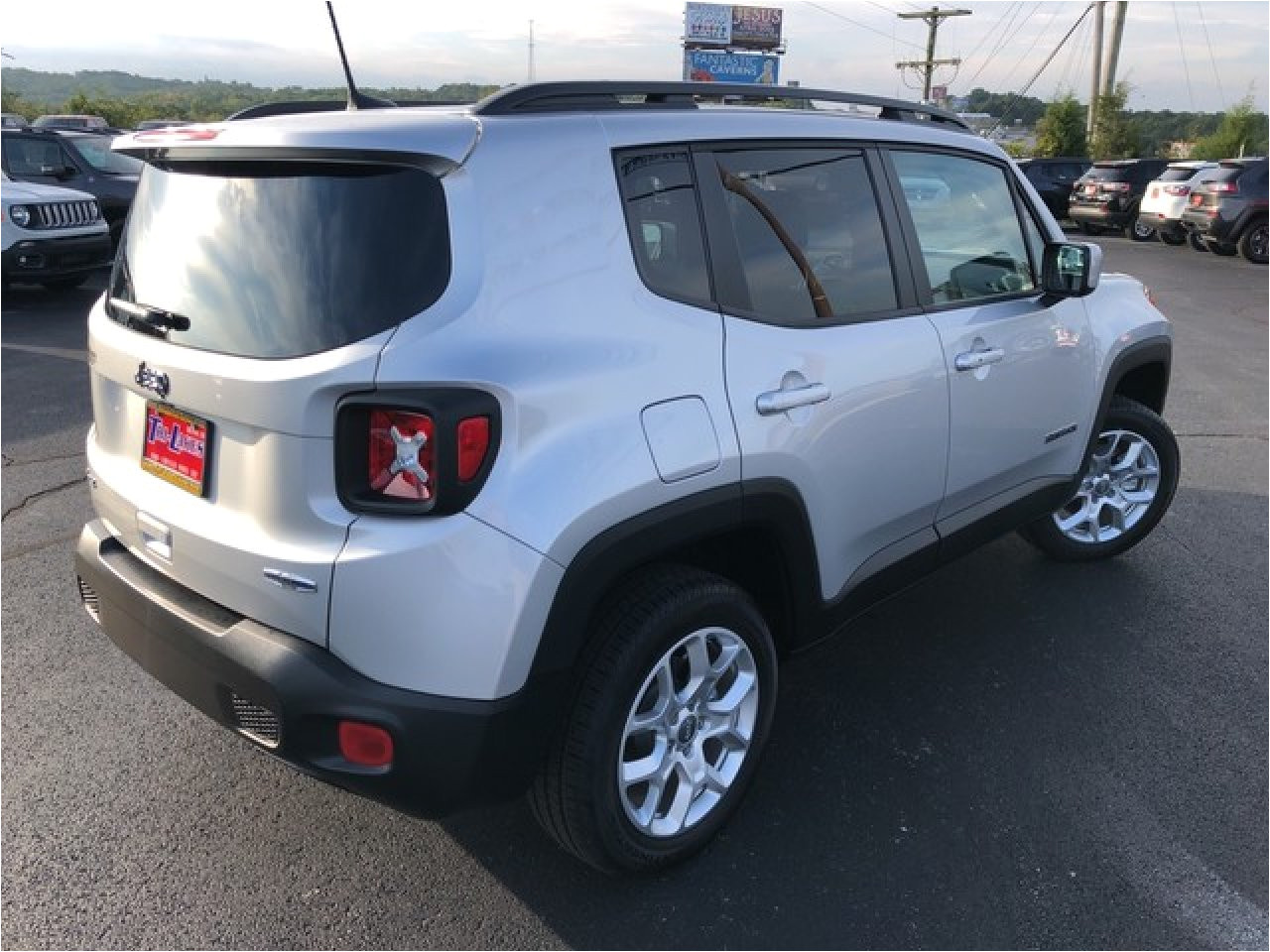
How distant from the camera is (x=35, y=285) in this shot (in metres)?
11.9

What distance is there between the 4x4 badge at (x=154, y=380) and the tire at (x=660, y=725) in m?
1.15

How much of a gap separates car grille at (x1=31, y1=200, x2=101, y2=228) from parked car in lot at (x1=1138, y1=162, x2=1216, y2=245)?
1673cm

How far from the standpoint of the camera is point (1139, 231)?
20.0 m

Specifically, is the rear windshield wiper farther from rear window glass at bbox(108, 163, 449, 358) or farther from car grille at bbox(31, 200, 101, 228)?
car grille at bbox(31, 200, 101, 228)

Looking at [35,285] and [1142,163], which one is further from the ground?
[1142,163]

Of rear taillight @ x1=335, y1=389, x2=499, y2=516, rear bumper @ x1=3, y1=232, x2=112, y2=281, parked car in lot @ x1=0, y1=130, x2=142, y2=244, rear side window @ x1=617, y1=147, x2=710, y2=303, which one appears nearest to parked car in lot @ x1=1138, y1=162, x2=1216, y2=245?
parked car in lot @ x1=0, y1=130, x2=142, y2=244

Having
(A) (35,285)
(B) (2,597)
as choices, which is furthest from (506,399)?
(A) (35,285)

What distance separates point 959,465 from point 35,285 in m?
12.1

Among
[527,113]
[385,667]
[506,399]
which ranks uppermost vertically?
[527,113]

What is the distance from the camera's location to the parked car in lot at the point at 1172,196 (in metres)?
17.5

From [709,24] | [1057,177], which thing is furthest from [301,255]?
[709,24]

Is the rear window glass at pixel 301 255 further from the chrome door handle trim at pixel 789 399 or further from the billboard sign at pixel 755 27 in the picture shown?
the billboard sign at pixel 755 27

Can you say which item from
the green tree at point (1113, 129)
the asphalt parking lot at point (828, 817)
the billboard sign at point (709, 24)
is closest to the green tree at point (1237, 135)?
the green tree at point (1113, 129)

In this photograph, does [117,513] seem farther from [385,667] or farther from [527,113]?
[527,113]
